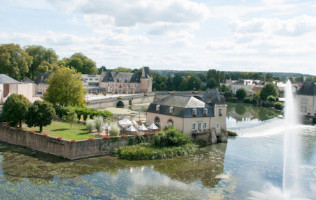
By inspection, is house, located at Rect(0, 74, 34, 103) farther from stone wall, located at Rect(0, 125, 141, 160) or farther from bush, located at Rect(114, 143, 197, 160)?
bush, located at Rect(114, 143, 197, 160)

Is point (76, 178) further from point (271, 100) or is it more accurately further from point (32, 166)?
point (271, 100)

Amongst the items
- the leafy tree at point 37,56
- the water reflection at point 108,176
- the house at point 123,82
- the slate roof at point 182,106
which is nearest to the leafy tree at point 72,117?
the water reflection at point 108,176

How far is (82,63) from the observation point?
107 m

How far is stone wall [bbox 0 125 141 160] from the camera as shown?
28484mm

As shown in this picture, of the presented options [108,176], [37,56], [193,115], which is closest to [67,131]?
[108,176]

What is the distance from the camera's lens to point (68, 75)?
4641cm

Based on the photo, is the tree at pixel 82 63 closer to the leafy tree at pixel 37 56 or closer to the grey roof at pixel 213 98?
the leafy tree at pixel 37 56

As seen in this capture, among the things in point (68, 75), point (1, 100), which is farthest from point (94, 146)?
point (1, 100)

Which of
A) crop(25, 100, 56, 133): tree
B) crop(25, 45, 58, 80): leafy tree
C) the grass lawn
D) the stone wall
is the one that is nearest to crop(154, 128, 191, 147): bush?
the stone wall

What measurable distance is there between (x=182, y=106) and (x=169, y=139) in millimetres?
5235

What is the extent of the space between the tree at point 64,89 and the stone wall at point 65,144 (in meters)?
Answer: 13.0

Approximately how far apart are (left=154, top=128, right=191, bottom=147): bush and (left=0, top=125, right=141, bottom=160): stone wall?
314 cm

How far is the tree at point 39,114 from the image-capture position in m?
32.0

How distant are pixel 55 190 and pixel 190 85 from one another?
99.5m
